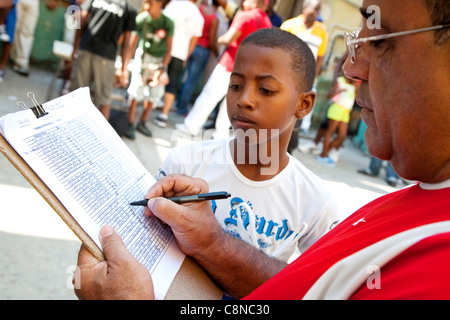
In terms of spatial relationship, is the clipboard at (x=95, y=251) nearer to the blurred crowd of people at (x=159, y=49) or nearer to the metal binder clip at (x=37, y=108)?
the metal binder clip at (x=37, y=108)

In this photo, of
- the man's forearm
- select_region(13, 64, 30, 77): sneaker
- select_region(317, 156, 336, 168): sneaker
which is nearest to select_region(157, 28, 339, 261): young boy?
the man's forearm

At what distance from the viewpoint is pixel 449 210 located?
2.08 ft

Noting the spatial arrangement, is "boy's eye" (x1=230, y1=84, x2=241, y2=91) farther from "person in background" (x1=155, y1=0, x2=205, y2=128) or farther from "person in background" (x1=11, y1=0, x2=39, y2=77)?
"person in background" (x1=11, y1=0, x2=39, y2=77)

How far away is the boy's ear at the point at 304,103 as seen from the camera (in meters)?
1.76

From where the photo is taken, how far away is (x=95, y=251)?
84 cm

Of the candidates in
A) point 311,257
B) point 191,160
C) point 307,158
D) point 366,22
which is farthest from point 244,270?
point 307,158

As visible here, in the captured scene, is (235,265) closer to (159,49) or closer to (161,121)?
(159,49)

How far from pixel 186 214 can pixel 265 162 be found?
664mm

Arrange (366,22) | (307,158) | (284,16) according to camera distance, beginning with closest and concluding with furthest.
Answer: (366,22)
(307,158)
(284,16)

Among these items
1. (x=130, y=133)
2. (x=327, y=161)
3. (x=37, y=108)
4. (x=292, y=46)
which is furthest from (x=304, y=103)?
(x=327, y=161)

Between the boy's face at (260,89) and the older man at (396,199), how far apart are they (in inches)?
26.8

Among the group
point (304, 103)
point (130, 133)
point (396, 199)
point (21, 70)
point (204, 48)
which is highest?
point (396, 199)

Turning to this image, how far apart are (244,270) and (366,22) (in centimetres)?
75
